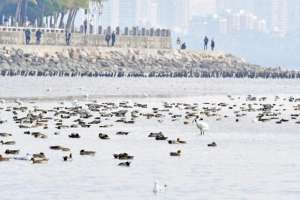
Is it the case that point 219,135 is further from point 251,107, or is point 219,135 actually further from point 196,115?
point 251,107

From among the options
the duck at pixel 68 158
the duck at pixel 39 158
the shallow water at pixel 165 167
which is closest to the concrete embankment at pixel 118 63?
the shallow water at pixel 165 167

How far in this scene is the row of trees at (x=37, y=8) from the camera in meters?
172

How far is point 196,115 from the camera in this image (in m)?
61.7

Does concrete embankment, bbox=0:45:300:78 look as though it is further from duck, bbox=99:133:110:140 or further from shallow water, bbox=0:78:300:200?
duck, bbox=99:133:110:140

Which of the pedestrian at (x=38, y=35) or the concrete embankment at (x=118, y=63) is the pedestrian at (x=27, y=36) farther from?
the concrete embankment at (x=118, y=63)

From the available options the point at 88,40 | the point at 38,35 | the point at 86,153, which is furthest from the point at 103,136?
the point at 88,40

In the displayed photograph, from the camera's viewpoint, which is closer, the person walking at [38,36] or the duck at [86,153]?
the duck at [86,153]

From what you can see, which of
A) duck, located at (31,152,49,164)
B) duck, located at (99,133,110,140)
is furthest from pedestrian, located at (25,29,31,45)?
duck, located at (31,152,49,164)

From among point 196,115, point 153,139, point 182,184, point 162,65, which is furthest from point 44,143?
point 162,65

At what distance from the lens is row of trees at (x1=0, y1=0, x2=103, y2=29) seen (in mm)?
171500

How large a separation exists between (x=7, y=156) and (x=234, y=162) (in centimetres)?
623

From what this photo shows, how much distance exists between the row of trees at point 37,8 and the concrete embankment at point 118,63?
8.59 meters

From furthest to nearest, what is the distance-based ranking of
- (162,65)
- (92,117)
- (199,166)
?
1. (162,65)
2. (92,117)
3. (199,166)

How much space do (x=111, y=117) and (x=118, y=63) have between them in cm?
10607
